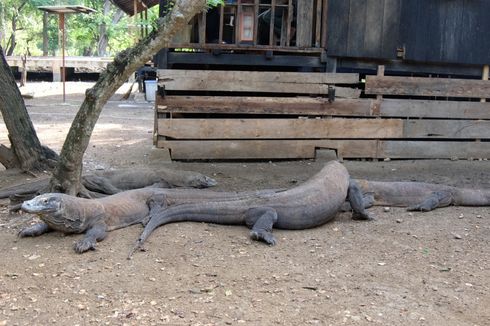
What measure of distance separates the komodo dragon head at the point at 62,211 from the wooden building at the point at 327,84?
3114 mm

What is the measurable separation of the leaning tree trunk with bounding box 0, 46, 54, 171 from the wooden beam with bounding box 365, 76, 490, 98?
4748mm

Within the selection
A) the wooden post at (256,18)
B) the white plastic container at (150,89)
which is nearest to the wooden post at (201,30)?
the wooden post at (256,18)

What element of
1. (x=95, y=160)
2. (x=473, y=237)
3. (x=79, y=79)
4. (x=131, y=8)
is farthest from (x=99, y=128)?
(x=79, y=79)

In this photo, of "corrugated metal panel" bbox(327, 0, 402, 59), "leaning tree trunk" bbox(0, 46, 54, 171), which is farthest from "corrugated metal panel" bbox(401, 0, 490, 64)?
"leaning tree trunk" bbox(0, 46, 54, 171)

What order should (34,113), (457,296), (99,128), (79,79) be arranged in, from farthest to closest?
(79,79), (34,113), (99,128), (457,296)

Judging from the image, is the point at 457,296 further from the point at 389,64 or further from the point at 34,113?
the point at 34,113

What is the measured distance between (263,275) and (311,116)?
467 cm

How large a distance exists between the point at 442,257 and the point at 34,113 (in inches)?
490

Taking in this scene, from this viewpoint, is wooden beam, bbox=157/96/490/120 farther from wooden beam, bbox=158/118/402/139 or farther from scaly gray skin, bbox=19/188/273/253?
scaly gray skin, bbox=19/188/273/253

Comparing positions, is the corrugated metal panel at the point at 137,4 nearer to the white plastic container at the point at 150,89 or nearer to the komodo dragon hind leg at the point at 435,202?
the white plastic container at the point at 150,89

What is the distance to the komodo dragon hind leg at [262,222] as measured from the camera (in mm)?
4938

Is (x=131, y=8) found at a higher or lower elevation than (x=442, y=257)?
higher

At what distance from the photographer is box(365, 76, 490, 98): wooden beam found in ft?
27.1

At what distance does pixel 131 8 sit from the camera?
12.6m
